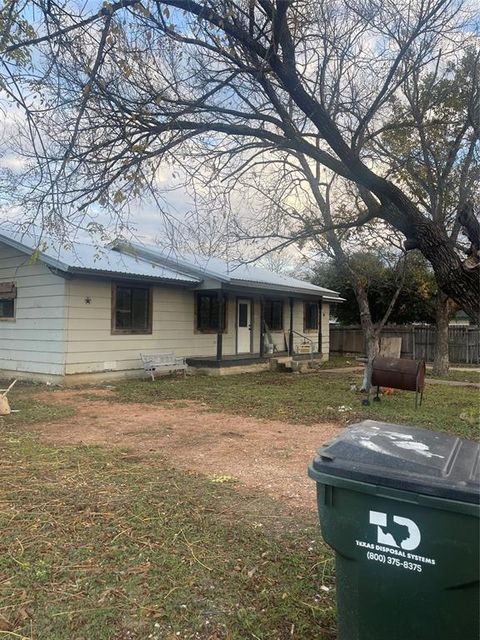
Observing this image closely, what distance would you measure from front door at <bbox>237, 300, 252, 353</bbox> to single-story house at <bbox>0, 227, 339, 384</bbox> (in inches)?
1.4

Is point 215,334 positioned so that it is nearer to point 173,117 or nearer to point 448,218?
point 448,218

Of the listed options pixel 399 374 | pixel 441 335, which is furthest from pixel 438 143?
pixel 441 335

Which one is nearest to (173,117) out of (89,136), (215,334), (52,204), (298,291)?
(89,136)

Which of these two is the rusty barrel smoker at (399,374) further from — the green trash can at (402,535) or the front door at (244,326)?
the front door at (244,326)

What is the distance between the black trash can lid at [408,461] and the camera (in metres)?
1.83

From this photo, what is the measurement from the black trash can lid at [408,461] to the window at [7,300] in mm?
12773

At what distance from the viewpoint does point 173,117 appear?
17.4 feet

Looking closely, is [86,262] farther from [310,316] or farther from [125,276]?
[310,316]

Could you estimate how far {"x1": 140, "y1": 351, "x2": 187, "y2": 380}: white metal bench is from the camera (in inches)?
511

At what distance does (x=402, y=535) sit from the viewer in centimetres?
188

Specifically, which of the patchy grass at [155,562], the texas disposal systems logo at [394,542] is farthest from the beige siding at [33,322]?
the texas disposal systems logo at [394,542]

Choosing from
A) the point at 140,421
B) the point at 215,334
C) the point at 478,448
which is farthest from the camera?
the point at 215,334

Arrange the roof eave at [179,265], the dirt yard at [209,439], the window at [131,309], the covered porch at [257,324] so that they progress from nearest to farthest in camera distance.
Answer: the dirt yard at [209,439]
the window at [131,309]
the roof eave at [179,265]
the covered porch at [257,324]

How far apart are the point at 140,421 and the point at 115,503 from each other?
369 cm
